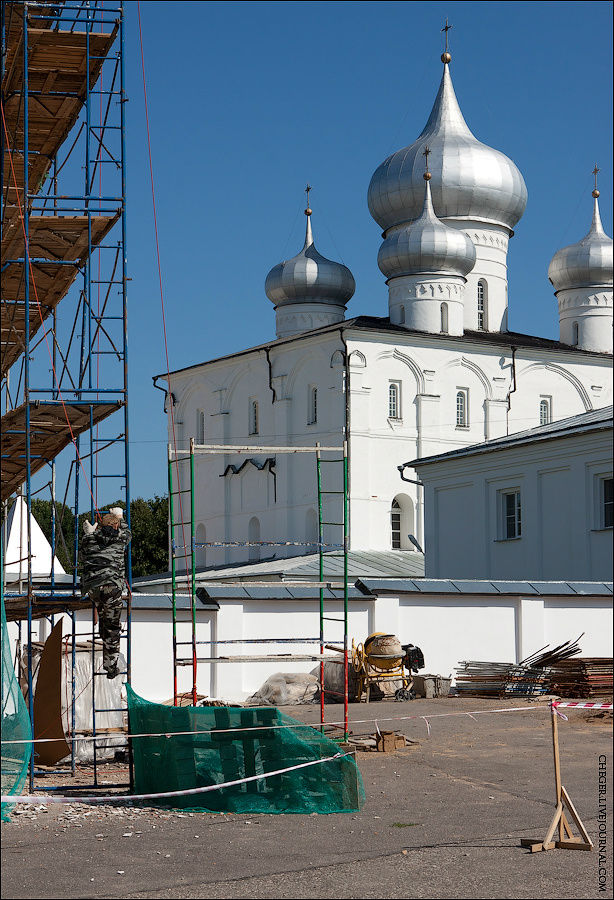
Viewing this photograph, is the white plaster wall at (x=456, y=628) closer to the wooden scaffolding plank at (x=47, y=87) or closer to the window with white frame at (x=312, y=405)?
the wooden scaffolding plank at (x=47, y=87)

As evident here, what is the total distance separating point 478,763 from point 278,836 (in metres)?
5.10

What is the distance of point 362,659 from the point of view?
21.5 meters

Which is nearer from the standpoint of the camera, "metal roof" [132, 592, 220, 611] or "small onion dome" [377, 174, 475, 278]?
"metal roof" [132, 592, 220, 611]

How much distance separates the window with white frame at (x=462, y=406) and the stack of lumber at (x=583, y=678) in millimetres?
23783

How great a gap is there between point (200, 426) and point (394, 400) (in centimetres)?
928

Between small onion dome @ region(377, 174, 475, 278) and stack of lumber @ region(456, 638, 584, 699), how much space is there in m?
25.4

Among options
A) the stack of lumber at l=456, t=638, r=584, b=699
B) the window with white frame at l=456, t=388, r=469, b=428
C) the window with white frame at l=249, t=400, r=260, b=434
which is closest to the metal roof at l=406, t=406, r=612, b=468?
the stack of lumber at l=456, t=638, r=584, b=699

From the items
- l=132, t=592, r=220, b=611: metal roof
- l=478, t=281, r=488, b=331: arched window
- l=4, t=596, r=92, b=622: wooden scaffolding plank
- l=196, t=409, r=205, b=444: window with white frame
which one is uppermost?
l=478, t=281, r=488, b=331: arched window

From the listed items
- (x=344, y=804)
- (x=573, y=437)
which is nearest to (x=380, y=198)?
(x=573, y=437)

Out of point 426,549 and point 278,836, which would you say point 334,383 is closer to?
point 426,549

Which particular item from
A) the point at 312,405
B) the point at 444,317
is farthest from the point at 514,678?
the point at 444,317

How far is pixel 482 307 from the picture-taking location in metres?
49.6

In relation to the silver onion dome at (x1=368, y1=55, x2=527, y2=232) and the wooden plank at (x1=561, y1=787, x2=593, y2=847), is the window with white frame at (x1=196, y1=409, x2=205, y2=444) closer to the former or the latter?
the silver onion dome at (x1=368, y1=55, x2=527, y2=232)

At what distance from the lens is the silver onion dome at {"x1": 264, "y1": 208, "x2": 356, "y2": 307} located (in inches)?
2005
